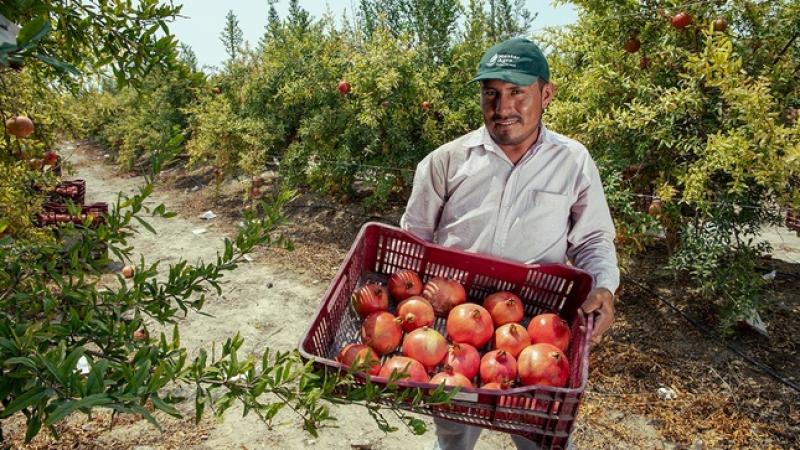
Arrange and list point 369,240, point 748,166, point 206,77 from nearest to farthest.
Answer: point 206,77
point 369,240
point 748,166

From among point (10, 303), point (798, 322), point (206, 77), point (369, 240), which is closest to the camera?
point (10, 303)

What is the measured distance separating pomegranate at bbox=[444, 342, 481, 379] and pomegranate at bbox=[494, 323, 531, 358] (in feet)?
0.40

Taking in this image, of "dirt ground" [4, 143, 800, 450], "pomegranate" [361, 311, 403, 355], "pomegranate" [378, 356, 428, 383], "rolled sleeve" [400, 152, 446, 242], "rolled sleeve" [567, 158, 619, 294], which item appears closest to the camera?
"pomegranate" [378, 356, 428, 383]

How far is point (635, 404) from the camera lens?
3701 mm

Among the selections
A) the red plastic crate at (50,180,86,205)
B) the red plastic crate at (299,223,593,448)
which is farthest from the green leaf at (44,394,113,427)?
the red plastic crate at (50,180,86,205)

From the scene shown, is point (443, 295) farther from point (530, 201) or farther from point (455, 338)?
point (530, 201)

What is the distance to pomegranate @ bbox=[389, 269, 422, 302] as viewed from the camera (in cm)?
226

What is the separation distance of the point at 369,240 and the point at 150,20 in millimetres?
1247

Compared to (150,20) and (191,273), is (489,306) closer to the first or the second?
(191,273)

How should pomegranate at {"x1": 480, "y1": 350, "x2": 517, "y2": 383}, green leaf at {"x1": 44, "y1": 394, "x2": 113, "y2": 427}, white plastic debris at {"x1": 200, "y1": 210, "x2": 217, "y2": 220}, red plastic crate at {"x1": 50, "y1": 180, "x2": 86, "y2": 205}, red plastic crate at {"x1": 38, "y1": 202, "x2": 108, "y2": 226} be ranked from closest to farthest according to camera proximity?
1. green leaf at {"x1": 44, "y1": 394, "x2": 113, "y2": 427}
2. pomegranate at {"x1": 480, "y1": 350, "x2": 517, "y2": 383}
3. red plastic crate at {"x1": 38, "y1": 202, "x2": 108, "y2": 226}
4. red plastic crate at {"x1": 50, "y1": 180, "x2": 86, "y2": 205}
5. white plastic debris at {"x1": 200, "y1": 210, "x2": 217, "y2": 220}

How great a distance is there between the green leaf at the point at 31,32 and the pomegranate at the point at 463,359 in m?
1.53

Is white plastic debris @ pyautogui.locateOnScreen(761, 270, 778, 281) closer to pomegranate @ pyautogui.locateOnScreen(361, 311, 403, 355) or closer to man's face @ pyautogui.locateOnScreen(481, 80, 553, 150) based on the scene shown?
man's face @ pyautogui.locateOnScreen(481, 80, 553, 150)

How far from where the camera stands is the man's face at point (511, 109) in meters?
2.22

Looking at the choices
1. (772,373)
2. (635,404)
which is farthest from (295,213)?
(772,373)
